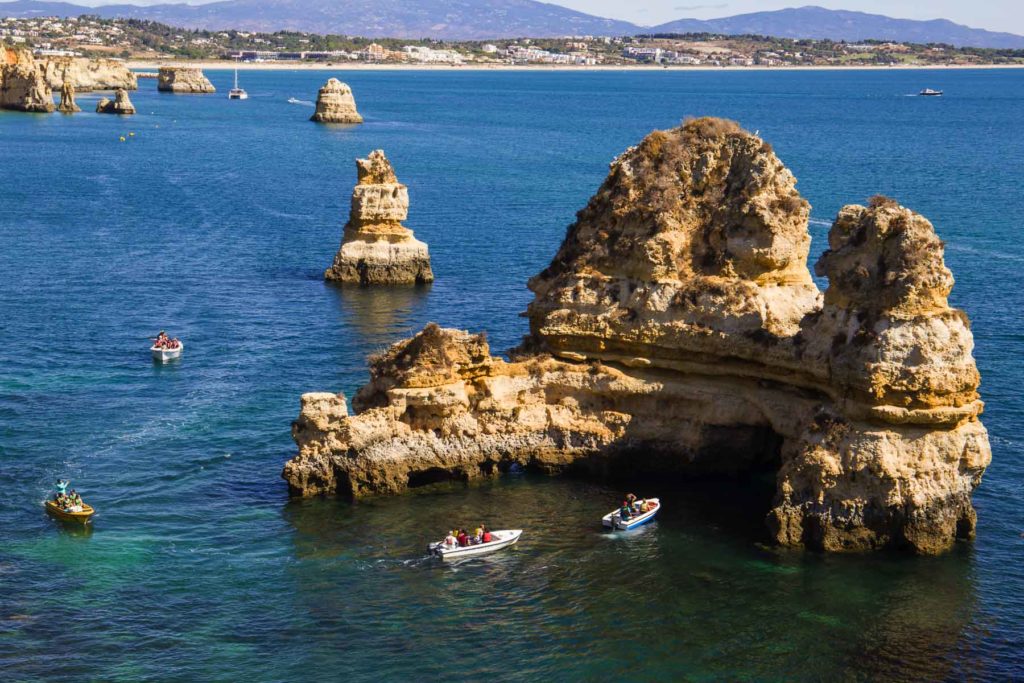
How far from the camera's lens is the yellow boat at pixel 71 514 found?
4806 cm

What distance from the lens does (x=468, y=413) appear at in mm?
52375

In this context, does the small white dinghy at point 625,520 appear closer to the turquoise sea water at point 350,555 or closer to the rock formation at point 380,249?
the turquoise sea water at point 350,555

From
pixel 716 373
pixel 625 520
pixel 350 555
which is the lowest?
pixel 350 555

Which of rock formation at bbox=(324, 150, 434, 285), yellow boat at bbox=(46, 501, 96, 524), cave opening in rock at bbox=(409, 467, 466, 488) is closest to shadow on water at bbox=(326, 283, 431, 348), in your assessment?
rock formation at bbox=(324, 150, 434, 285)

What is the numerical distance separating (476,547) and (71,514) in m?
15.0

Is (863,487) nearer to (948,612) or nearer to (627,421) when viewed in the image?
(948,612)

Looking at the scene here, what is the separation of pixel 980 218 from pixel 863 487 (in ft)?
252

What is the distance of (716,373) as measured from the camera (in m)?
51.8

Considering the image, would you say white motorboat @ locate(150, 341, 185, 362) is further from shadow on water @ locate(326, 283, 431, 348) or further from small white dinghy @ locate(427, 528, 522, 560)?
small white dinghy @ locate(427, 528, 522, 560)

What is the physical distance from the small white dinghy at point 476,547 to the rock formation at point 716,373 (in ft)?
19.4

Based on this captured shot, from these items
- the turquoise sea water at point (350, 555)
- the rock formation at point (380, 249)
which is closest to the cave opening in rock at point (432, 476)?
the turquoise sea water at point (350, 555)

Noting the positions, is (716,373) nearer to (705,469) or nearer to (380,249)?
(705,469)

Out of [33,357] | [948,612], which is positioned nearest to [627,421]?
[948,612]

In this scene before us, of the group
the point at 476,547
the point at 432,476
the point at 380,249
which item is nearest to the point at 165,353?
the point at 432,476
